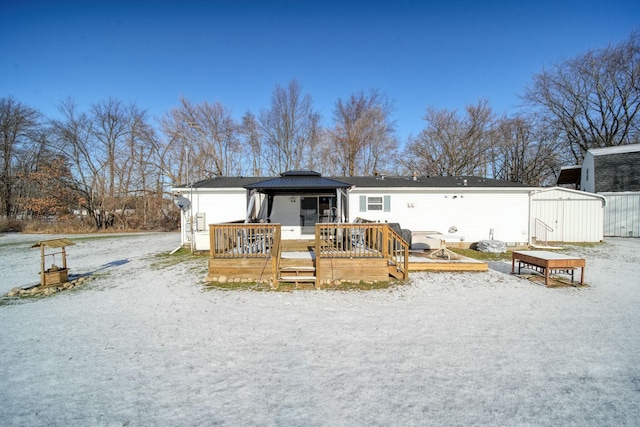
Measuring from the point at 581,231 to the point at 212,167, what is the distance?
24787 millimetres

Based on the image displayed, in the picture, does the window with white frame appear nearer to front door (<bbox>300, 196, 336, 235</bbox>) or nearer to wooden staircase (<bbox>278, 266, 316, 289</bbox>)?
front door (<bbox>300, 196, 336, 235</bbox>)

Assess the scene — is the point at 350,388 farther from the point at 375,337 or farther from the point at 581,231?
the point at 581,231

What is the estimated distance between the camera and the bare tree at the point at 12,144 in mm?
23719

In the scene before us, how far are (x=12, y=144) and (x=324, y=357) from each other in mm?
34162

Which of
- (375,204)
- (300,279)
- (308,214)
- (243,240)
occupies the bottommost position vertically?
(300,279)

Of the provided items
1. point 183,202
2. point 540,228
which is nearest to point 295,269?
point 183,202

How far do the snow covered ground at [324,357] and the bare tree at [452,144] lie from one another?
20.1m

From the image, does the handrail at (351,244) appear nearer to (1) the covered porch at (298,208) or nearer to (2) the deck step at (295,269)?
(2) the deck step at (295,269)

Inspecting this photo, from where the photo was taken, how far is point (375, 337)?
409 centimetres

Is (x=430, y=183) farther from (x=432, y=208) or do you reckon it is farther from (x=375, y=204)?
(x=375, y=204)

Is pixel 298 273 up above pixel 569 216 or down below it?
below

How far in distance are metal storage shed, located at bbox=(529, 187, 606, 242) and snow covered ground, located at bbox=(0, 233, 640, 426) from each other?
8.83 m

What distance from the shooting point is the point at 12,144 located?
24344mm

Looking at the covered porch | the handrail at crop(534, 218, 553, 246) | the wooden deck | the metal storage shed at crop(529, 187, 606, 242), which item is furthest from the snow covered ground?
the metal storage shed at crop(529, 187, 606, 242)
